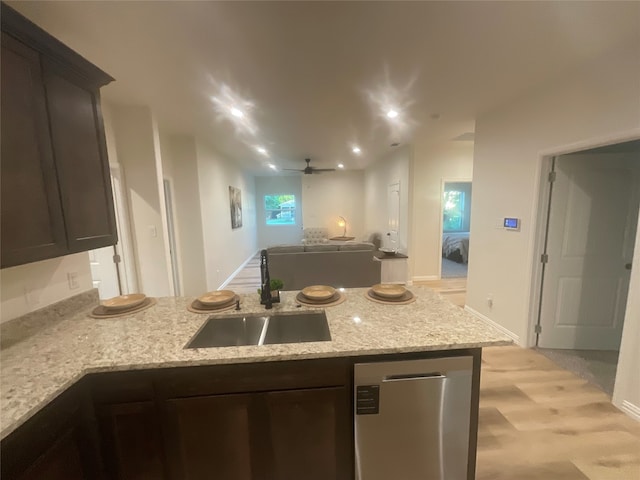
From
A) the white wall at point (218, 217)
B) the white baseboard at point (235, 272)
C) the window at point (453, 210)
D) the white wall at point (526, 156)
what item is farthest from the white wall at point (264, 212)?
the white wall at point (526, 156)

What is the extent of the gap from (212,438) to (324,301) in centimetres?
93

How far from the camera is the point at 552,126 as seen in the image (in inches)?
102

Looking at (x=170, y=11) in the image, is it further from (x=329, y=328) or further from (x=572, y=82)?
(x=572, y=82)

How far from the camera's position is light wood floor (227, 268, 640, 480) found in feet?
5.48

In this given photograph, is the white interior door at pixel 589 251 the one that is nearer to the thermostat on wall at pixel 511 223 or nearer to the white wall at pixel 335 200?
the thermostat on wall at pixel 511 223

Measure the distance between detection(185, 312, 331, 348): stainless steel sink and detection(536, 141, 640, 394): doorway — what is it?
2674 millimetres

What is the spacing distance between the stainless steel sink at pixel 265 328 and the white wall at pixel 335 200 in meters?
7.16

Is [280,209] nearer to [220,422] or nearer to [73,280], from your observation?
[73,280]

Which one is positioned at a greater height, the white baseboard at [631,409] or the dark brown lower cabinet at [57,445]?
the dark brown lower cabinet at [57,445]

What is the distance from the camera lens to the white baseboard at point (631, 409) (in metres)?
2.01

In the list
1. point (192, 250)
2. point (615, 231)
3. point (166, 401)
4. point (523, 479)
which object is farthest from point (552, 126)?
point (192, 250)

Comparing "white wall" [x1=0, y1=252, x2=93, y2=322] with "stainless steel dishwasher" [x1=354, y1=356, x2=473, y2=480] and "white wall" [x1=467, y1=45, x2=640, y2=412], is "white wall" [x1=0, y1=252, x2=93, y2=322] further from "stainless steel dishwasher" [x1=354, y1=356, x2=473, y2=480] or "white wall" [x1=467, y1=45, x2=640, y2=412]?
"white wall" [x1=467, y1=45, x2=640, y2=412]

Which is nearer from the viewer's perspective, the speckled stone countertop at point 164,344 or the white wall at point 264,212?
the speckled stone countertop at point 164,344

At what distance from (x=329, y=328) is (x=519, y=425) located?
1.74 m
